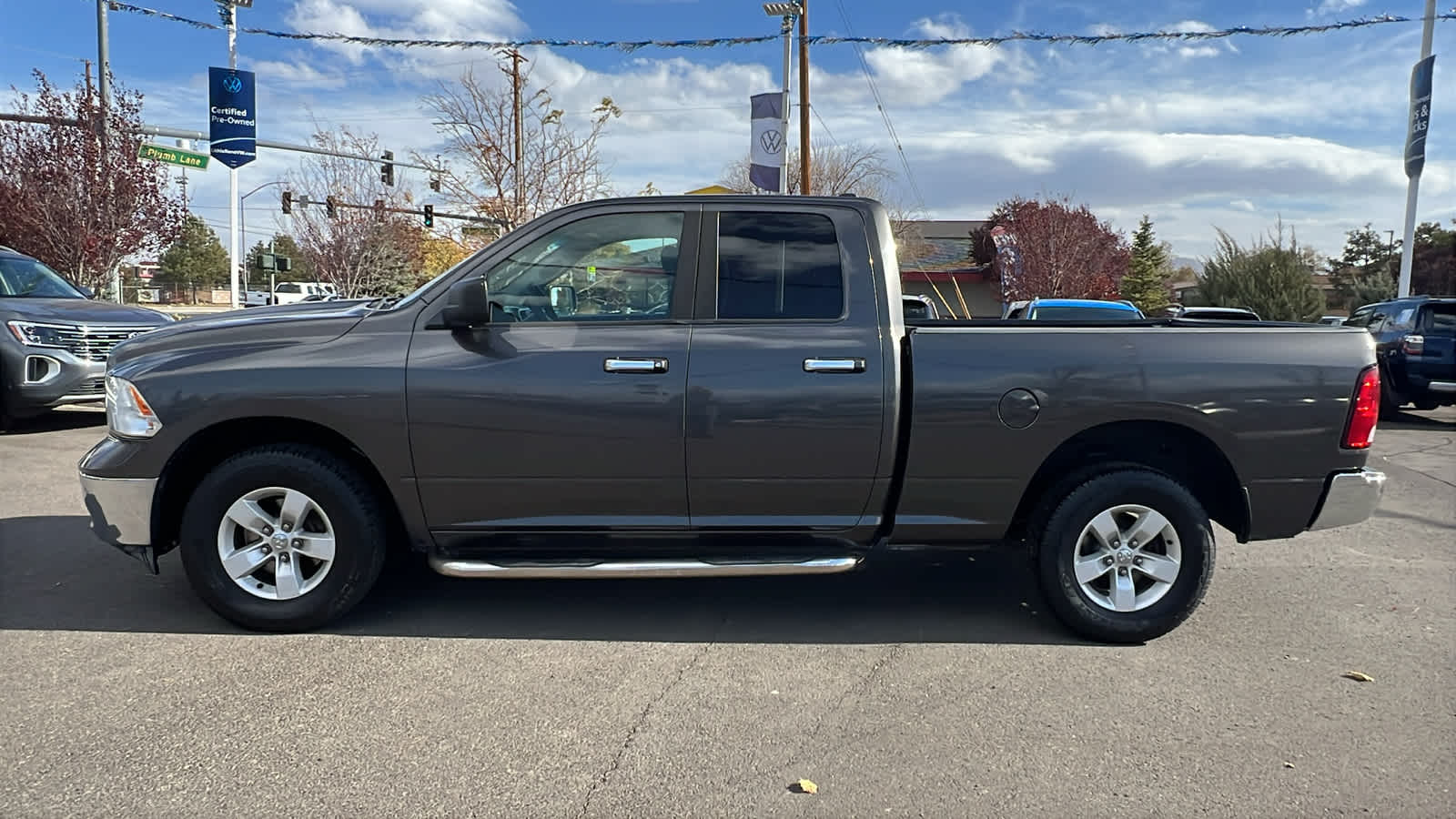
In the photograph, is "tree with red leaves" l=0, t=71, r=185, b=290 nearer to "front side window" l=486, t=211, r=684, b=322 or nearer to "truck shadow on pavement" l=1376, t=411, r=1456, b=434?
"front side window" l=486, t=211, r=684, b=322

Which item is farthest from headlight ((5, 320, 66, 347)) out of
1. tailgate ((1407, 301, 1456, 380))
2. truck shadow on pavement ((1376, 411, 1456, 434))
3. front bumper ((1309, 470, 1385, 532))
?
tailgate ((1407, 301, 1456, 380))

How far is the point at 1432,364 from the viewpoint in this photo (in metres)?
12.2

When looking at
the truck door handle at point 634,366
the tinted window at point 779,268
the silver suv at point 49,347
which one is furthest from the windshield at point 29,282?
the tinted window at point 779,268

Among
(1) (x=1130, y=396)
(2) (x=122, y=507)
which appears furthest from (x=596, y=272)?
(1) (x=1130, y=396)

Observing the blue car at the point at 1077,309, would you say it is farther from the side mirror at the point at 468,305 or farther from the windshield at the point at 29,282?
the windshield at the point at 29,282

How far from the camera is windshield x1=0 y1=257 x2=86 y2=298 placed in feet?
32.7

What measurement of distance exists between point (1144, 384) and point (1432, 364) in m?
10.9

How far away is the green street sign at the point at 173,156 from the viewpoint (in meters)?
17.5

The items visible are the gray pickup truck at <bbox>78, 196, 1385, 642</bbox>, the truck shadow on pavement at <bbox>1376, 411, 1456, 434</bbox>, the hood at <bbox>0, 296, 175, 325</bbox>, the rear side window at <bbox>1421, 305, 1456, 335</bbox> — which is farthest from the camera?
the truck shadow on pavement at <bbox>1376, 411, 1456, 434</bbox>

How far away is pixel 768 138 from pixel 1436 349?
11066 mm

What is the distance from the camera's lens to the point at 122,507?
13.5 feet

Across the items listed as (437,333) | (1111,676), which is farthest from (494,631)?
(1111,676)

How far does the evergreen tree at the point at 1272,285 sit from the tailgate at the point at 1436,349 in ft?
55.1

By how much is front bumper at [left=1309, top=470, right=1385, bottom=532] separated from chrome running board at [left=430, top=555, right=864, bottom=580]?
2105mm
